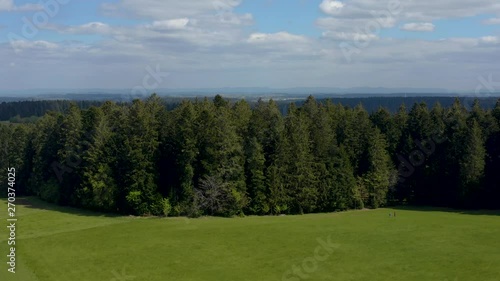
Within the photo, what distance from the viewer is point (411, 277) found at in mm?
36219

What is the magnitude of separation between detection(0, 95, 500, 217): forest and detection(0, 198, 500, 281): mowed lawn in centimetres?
390

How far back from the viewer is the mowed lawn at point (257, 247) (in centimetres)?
3741

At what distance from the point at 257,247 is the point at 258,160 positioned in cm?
2127

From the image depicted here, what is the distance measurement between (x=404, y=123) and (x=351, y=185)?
15750 millimetres

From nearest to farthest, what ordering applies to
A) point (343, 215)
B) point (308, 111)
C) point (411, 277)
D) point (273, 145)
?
point (411, 277), point (343, 215), point (273, 145), point (308, 111)

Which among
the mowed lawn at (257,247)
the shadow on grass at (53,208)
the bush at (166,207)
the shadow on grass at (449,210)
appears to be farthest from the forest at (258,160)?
the mowed lawn at (257,247)

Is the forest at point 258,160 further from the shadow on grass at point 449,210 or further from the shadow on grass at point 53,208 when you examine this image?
the shadow on grass at point 449,210

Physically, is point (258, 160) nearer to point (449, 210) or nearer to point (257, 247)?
point (257, 247)

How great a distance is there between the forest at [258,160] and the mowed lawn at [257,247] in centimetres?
390

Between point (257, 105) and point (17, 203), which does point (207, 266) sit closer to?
point (257, 105)

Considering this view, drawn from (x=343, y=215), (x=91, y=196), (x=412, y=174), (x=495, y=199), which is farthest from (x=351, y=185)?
(x=91, y=196)

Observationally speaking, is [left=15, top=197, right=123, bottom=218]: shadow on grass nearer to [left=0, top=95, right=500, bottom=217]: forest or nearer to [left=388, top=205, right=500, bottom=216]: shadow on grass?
[left=0, top=95, right=500, bottom=217]: forest

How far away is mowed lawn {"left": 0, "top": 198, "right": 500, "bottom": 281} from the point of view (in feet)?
123

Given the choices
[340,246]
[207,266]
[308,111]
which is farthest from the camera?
[308,111]
